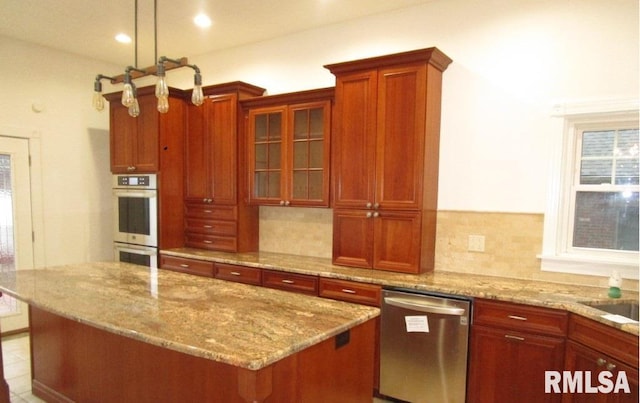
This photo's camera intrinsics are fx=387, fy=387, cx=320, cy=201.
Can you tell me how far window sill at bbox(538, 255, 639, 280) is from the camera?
8.22ft

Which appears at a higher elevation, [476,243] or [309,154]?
[309,154]

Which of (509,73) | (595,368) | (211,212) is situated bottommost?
(595,368)

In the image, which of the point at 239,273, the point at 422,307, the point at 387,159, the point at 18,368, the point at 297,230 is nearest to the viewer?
the point at 422,307

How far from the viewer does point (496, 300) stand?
2.41 metres

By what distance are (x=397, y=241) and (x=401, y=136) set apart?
80 centimetres

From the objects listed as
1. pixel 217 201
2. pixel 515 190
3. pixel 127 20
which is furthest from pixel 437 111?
pixel 127 20

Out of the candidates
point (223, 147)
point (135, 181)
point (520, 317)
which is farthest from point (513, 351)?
point (135, 181)

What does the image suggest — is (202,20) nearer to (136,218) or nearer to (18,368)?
(136,218)

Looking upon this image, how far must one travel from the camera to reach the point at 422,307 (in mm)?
2592

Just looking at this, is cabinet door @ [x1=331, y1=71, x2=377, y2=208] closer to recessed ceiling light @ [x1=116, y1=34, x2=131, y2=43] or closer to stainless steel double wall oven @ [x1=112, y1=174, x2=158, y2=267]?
stainless steel double wall oven @ [x1=112, y1=174, x2=158, y2=267]

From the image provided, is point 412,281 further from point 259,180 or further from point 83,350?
point 83,350

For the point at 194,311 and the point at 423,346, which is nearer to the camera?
the point at 194,311

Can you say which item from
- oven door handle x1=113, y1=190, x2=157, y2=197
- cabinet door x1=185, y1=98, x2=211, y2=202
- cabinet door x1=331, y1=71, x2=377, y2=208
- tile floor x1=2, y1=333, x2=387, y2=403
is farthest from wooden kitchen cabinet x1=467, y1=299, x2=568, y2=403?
oven door handle x1=113, y1=190, x2=157, y2=197

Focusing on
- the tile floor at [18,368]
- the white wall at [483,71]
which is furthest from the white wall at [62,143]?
the tile floor at [18,368]
